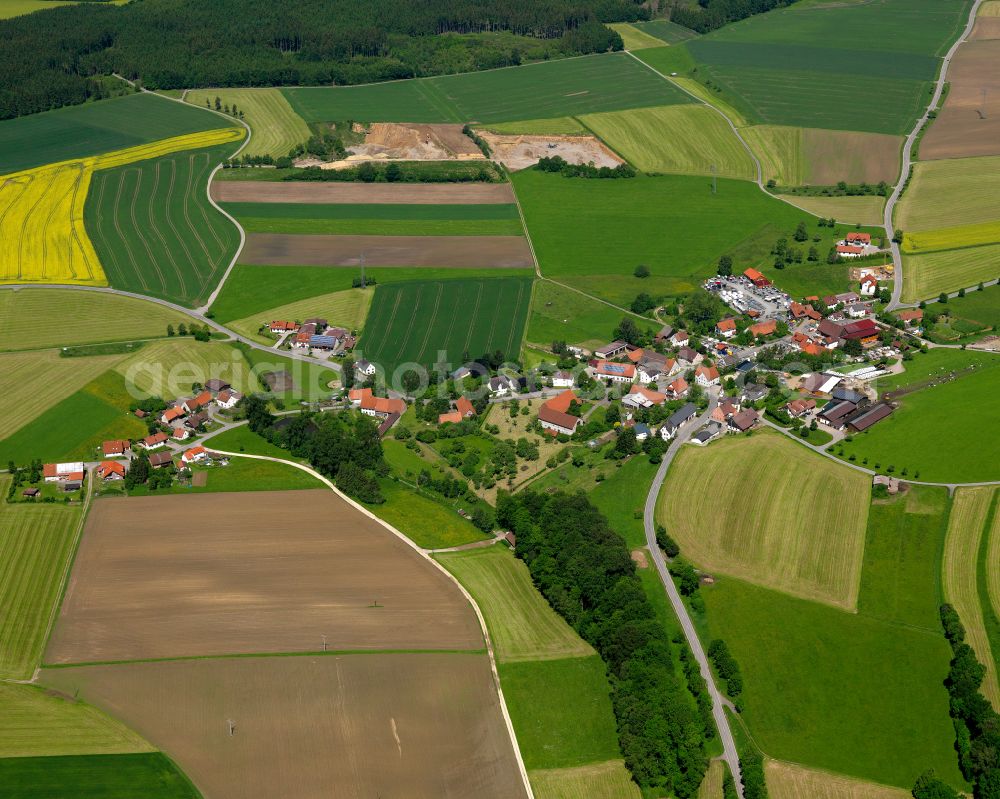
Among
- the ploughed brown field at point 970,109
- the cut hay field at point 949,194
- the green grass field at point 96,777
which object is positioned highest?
the ploughed brown field at point 970,109

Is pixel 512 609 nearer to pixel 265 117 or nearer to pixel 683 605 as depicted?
pixel 683 605

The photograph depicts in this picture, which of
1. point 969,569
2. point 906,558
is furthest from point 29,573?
point 969,569

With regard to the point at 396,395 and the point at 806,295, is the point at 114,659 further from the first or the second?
the point at 806,295

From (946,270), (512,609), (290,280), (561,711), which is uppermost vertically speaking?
(946,270)

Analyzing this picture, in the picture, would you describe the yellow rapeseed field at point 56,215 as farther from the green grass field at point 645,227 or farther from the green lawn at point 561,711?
the green lawn at point 561,711

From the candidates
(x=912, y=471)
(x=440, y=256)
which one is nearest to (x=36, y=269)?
(x=440, y=256)

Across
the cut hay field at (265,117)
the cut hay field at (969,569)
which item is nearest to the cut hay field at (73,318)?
the cut hay field at (265,117)
